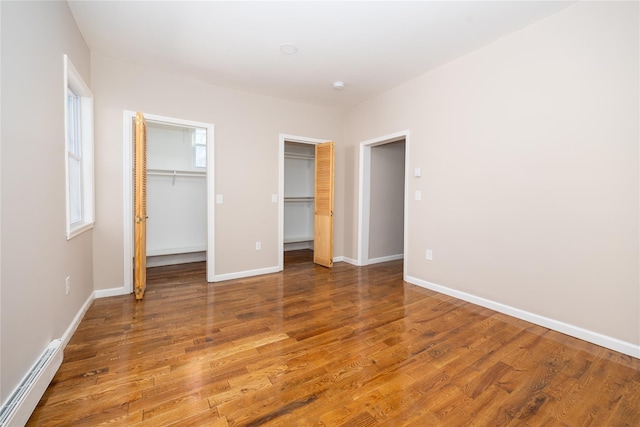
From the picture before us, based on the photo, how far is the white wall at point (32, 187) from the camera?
1355 millimetres

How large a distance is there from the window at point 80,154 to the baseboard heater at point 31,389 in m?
1.21

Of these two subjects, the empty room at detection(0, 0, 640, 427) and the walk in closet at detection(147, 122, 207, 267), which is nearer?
the empty room at detection(0, 0, 640, 427)

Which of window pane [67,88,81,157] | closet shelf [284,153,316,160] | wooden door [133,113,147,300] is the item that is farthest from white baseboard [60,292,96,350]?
closet shelf [284,153,316,160]

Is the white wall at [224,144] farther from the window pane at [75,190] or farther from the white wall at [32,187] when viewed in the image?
the white wall at [32,187]

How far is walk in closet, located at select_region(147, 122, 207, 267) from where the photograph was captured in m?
4.47

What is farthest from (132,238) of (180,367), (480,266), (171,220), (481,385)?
(480,266)

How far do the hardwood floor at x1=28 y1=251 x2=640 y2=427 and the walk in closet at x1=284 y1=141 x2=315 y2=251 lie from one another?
310cm

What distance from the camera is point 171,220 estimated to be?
4.64m

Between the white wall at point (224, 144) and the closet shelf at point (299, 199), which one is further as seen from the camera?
the closet shelf at point (299, 199)

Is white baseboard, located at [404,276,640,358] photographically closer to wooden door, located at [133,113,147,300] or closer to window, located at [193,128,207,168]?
wooden door, located at [133,113,147,300]

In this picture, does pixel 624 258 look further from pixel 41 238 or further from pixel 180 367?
pixel 41 238

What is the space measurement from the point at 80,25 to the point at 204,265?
3.30 meters

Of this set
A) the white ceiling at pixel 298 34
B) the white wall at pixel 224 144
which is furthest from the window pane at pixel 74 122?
the white ceiling at pixel 298 34

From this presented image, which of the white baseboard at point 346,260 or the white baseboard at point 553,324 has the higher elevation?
the white baseboard at point 346,260
